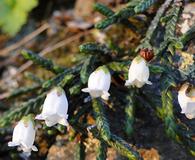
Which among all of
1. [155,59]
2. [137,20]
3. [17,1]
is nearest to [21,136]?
[155,59]

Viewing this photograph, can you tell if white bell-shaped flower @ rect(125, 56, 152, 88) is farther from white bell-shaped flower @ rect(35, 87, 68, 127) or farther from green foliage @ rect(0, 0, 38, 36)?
green foliage @ rect(0, 0, 38, 36)

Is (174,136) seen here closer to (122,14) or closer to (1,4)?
(122,14)

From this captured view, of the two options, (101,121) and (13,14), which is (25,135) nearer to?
(101,121)

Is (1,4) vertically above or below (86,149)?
above

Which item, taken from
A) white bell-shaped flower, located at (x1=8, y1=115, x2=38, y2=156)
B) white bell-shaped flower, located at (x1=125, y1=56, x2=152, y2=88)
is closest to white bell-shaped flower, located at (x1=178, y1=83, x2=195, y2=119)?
white bell-shaped flower, located at (x1=125, y1=56, x2=152, y2=88)

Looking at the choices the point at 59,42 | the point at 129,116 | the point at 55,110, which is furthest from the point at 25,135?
the point at 59,42

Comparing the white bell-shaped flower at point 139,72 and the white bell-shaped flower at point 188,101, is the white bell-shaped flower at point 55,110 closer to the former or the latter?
the white bell-shaped flower at point 139,72
